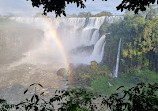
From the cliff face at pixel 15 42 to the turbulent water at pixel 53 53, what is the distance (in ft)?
5.96

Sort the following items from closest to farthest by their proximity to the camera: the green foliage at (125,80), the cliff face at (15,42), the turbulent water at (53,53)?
the green foliage at (125,80) < the turbulent water at (53,53) < the cliff face at (15,42)

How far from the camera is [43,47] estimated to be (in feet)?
156

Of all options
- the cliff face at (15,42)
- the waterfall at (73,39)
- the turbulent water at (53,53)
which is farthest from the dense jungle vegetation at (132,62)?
the cliff face at (15,42)

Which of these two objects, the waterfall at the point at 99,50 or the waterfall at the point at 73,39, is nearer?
the waterfall at the point at 99,50

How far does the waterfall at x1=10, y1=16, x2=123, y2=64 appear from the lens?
1272 inches

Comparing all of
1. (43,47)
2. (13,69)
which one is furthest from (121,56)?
(43,47)

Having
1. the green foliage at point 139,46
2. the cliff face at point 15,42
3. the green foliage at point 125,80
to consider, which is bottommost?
the green foliage at point 125,80

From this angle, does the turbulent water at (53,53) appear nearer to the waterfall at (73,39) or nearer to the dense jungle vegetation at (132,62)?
the waterfall at (73,39)

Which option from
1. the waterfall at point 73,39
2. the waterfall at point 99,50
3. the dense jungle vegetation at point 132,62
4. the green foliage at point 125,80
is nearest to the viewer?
the green foliage at point 125,80

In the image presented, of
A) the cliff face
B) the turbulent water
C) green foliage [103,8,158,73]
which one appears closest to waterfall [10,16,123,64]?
the turbulent water

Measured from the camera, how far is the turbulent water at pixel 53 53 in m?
22.5

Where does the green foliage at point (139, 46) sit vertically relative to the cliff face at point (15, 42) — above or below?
below

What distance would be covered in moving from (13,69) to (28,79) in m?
6.17

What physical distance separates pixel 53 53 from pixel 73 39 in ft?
20.4
